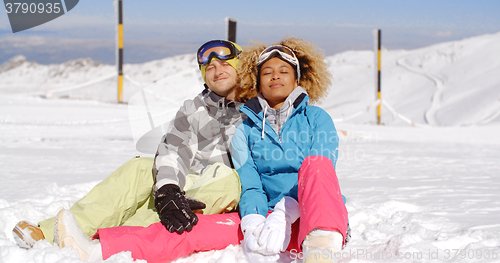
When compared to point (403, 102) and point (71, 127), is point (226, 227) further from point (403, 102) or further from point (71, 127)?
point (403, 102)

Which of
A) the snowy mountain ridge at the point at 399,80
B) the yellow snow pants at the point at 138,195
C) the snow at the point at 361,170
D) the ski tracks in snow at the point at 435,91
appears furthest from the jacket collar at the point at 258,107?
the ski tracks in snow at the point at 435,91

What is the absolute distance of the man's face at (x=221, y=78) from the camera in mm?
2535

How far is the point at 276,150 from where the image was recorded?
2080 millimetres

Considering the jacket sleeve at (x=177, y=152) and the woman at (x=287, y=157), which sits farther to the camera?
the jacket sleeve at (x=177, y=152)

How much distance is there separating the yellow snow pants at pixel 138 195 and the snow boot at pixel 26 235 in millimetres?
91

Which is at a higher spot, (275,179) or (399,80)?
(275,179)

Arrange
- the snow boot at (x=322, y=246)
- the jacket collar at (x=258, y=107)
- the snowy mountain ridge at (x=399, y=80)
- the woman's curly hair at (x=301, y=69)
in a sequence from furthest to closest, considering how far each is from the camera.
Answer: the snowy mountain ridge at (x=399, y=80), the woman's curly hair at (x=301, y=69), the jacket collar at (x=258, y=107), the snow boot at (x=322, y=246)

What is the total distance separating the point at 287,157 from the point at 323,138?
9.1 inches

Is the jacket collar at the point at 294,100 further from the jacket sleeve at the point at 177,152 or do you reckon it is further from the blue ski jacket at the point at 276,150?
the jacket sleeve at the point at 177,152

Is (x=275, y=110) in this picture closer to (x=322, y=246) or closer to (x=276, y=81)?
(x=276, y=81)

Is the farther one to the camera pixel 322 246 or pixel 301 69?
pixel 301 69

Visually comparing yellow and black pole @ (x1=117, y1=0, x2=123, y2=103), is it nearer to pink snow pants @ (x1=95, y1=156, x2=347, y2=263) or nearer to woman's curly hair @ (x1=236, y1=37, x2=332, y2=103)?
woman's curly hair @ (x1=236, y1=37, x2=332, y2=103)

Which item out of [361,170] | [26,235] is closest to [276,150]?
[26,235]

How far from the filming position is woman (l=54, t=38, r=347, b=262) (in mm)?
1693
